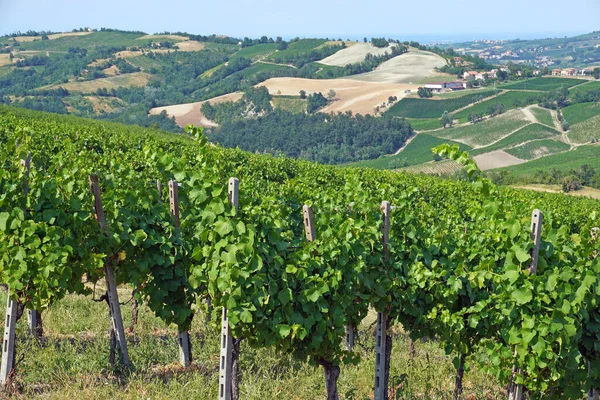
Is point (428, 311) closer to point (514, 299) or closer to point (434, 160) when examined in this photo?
point (514, 299)

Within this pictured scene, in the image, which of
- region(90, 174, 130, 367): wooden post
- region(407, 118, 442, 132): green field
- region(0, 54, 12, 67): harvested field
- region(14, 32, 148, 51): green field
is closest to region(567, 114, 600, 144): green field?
region(407, 118, 442, 132): green field

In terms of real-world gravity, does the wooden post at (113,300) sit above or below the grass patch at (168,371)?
above

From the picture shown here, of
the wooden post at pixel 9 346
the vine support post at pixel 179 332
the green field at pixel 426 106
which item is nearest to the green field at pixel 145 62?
the green field at pixel 426 106

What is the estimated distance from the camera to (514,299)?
5.61 m

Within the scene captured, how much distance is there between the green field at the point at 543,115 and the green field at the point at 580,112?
2178mm

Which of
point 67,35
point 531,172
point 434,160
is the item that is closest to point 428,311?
point 531,172

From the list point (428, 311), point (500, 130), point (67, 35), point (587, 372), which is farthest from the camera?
point (67, 35)

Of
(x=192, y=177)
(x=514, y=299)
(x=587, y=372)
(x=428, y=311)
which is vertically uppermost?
(x=192, y=177)

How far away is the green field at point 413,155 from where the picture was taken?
89.8m

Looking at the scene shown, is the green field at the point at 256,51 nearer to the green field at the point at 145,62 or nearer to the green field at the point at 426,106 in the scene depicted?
the green field at the point at 145,62

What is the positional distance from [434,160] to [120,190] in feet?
267

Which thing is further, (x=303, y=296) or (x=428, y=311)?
(x=428, y=311)

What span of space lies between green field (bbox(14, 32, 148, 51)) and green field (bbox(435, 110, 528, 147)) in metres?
120

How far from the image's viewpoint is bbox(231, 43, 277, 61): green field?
582 feet
